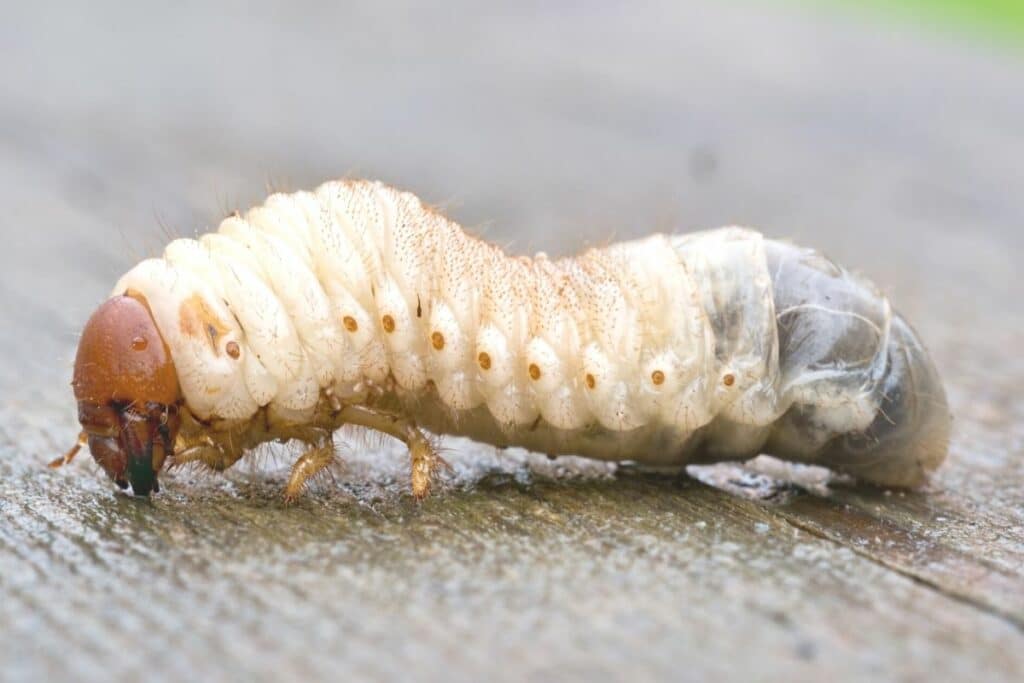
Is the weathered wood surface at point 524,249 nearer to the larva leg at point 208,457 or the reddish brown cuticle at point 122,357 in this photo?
the larva leg at point 208,457

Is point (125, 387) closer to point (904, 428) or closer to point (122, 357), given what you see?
point (122, 357)

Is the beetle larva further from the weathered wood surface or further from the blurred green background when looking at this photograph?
the blurred green background

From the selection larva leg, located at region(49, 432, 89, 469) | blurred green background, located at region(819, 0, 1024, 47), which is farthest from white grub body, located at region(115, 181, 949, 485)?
blurred green background, located at region(819, 0, 1024, 47)

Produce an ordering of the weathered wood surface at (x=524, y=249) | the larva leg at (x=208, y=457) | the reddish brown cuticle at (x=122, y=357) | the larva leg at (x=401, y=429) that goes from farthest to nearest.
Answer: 1. the larva leg at (x=401, y=429)
2. the larva leg at (x=208, y=457)
3. the reddish brown cuticle at (x=122, y=357)
4. the weathered wood surface at (x=524, y=249)

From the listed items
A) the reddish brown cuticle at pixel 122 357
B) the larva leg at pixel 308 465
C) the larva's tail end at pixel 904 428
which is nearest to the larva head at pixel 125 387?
the reddish brown cuticle at pixel 122 357

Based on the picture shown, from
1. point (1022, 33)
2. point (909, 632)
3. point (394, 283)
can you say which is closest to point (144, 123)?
point (394, 283)

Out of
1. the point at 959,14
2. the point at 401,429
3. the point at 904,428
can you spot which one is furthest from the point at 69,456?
the point at 959,14

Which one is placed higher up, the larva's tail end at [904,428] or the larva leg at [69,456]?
the larva's tail end at [904,428]

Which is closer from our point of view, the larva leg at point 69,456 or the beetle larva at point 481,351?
the beetle larva at point 481,351
